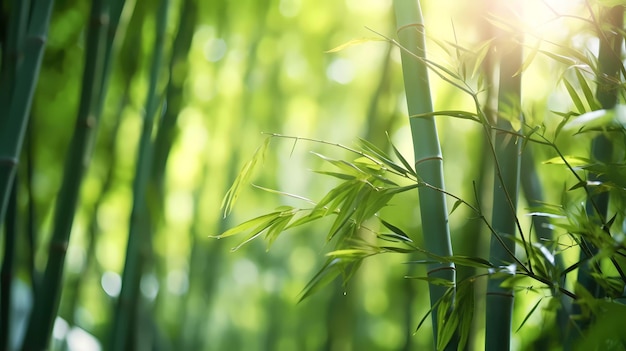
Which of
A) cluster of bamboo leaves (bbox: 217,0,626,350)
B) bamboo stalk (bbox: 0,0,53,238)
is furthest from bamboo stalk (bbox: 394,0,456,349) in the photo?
bamboo stalk (bbox: 0,0,53,238)

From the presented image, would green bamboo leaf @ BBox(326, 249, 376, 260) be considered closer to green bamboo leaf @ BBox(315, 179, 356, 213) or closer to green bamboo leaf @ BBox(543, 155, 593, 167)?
green bamboo leaf @ BBox(315, 179, 356, 213)

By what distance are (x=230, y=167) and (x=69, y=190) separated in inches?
63.3

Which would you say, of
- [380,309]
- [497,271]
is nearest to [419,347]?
[380,309]

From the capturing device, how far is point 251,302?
390cm

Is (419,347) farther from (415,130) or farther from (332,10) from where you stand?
(415,130)

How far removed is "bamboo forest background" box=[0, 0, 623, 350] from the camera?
2.32 m

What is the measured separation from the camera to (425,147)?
36.3 inches

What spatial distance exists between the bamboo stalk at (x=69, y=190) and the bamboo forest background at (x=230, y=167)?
52 cm

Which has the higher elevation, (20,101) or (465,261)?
(20,101)

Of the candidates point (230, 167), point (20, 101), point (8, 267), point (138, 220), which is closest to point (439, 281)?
point (20, 101)

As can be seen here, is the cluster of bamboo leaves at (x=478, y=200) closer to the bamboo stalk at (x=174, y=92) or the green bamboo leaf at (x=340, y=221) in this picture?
the green bamboo leaf at (x=340, y=221)

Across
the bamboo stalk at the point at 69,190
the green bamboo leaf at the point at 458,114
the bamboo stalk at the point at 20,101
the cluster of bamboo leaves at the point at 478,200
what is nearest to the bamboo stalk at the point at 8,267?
the bamboo stalk at the point at 69,190

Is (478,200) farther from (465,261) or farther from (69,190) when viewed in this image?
(69,190)

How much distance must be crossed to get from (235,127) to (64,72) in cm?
80
